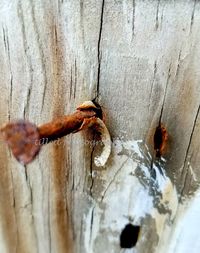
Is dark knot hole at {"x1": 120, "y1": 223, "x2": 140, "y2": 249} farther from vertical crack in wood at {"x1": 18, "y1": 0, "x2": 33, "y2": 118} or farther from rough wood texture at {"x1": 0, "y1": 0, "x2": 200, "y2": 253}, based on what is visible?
vertical crack in wood at {"x1": 18, "y1": 0, "x2": 33, "y2": 118}

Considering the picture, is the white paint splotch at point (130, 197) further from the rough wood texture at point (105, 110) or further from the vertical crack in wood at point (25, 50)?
the vertical crack in wood at point (25, 50)

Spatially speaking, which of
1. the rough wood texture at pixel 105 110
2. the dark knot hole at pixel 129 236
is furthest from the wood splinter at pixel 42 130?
the dark knot hole at pixel 129 236

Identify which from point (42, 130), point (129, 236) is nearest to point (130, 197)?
point (129, 236)

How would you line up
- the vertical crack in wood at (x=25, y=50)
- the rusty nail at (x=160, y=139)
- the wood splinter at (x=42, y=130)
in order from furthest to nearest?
the rusty nail at (x=160, y=139)
the vertical crack in wood at (x=25, y=50)
the wood splinter at (x=42, y=130)

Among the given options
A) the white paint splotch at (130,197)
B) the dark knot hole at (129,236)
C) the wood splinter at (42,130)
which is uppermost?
the wood splinter at (42,130)

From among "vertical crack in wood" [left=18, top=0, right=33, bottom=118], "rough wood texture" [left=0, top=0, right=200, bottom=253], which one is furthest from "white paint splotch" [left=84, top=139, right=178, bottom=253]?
"vertical crack in wood" [left=18, top=0, right=33, bottom=118]

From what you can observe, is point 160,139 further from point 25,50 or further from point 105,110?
point 25,50
